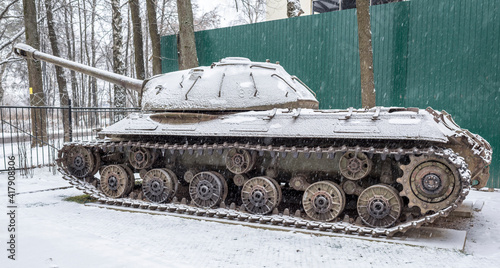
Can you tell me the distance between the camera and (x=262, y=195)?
6.53 metres

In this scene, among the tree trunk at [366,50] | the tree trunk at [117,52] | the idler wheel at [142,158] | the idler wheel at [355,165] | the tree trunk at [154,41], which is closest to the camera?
the idler wheel at [355,165]

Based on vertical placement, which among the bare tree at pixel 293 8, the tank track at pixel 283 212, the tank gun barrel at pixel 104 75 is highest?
the bare tree at pixel 293 8

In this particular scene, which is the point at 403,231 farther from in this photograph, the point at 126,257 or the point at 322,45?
the point at 322,45

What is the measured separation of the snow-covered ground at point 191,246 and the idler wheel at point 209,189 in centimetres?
52

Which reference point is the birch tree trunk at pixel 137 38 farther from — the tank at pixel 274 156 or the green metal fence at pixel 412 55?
the tank at pixel 274 156

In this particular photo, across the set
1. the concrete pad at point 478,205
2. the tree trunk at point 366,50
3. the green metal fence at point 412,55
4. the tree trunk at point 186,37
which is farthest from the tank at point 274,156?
the tree trunk at point 186,37

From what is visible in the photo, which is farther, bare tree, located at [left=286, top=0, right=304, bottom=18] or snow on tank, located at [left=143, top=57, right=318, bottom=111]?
bare tree, located at [left=286, top=0, right=304, bottom=18]

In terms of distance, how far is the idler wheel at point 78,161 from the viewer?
7.84 metres

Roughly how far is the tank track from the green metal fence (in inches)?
183

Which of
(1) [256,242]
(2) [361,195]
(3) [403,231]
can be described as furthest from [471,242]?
(1) [256,242]

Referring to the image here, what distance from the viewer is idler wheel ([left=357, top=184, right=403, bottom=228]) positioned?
5.77m

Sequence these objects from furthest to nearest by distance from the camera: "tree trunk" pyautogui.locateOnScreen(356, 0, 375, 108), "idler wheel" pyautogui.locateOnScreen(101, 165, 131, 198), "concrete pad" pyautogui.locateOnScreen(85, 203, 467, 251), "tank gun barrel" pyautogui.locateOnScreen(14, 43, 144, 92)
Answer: "tree trunk" pyautogui.locateOnScreen(356, 0, 375, 108) → "tank gun barrel" pyautogui.locateOnScreen(14, 43, 144, 92) → "idler wheel" pyautogui.locateOnScreen(101, 165, 131, 198) → "concrete pad" pyautogui.locateOnScreen(85, 203, 467, 251)

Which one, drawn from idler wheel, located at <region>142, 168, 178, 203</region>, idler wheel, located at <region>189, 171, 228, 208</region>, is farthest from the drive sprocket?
idler wheel, located at <region>142, 168, 178, 203</region>

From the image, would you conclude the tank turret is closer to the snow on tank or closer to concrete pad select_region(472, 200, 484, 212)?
the snow on tank
